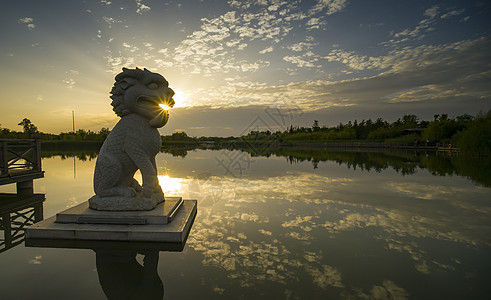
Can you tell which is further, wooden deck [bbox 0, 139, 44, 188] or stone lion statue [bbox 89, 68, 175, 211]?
wooden deck [bbox 0, 139, 44, 188]

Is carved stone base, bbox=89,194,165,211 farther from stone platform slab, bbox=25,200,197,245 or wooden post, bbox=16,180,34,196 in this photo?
wooden post, bbox=16,180,34,196

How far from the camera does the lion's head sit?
3.64 metres

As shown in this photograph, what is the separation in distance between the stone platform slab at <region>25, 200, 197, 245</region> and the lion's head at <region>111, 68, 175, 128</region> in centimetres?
166

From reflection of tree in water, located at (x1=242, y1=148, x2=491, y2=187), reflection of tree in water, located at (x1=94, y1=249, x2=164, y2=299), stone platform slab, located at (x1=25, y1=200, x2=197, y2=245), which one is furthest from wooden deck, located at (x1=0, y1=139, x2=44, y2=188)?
reflection of tree in water, located at (x1=242, y1=148, x2=491, y2=187)

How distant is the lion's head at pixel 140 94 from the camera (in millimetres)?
3645

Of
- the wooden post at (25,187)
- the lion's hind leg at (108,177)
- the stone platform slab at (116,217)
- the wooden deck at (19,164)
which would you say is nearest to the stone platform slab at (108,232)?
the stone platform slab at (116,217)

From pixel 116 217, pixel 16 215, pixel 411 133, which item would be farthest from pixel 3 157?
pixel 411 133

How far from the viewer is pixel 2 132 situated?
32844mm

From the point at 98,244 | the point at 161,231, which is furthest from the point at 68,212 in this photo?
the point at 161,231

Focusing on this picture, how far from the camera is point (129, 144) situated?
11.8 feet

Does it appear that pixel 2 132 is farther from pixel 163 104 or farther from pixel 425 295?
pixel 425 295

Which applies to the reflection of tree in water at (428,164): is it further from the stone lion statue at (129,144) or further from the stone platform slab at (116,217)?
the stone lion statue at (129,144)

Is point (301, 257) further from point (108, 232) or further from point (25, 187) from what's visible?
point (25, 187)

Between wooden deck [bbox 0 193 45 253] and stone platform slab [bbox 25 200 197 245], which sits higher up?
stone platform slab [bbox 25 200 197 245]
